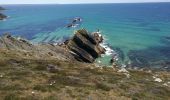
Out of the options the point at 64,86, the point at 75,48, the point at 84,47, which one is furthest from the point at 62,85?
the point at 84,47

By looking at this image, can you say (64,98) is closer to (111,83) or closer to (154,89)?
(111,83)

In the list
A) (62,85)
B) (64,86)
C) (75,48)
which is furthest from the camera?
(75,48)

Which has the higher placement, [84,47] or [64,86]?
[64,86]

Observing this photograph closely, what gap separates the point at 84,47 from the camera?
9894 cm

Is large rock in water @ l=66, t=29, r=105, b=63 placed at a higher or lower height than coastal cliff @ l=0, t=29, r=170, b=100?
lower

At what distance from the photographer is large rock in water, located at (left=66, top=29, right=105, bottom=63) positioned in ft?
310

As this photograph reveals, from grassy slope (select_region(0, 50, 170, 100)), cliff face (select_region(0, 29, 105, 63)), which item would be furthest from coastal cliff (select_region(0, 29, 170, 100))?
cliff face (select_region(0, 29, 105, 63))

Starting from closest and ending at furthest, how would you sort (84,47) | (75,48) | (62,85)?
1. (62,85)
2. (75,48)
3. (84,47)

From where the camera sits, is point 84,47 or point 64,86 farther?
point 84,47

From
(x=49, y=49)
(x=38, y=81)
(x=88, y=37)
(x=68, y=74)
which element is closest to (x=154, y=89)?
(x=68, y=74)

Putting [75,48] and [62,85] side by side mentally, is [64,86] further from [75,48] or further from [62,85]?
[75,48]

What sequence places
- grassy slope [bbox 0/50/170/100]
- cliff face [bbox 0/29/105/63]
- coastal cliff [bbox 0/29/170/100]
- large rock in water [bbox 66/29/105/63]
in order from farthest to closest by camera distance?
1. large rock in water [bbox 66/29/105/63]
2. cliff face [bbox 0/29/105/63]
3. coastal cliff [bbox 0/29/170/100]
4. grassy slope [bbox 0/50/170/100]

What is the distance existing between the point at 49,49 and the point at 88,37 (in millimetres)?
21488

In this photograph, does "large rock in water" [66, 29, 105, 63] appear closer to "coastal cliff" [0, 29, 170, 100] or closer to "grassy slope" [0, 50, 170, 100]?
"coastal cliff" [0, 29, 170, 100]
